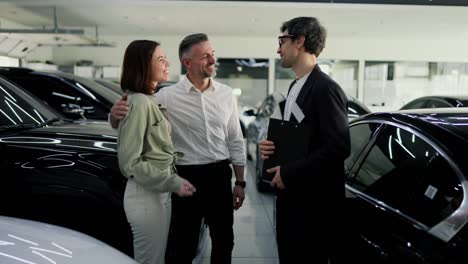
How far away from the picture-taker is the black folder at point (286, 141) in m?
1.86

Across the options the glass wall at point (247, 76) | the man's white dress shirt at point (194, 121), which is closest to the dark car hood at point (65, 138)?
the man's white dress shirt at point (194, 121)

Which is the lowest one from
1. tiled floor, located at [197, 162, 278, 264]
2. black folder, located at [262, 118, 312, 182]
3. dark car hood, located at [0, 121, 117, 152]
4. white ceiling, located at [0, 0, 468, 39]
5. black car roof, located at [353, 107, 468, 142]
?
tiled floor, located at [197, 162, 278, 264]

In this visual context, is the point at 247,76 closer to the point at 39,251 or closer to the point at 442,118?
the point at 442,118

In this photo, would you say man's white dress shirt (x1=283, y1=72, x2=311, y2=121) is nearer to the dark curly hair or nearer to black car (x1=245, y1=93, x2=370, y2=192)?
the dark curly hair

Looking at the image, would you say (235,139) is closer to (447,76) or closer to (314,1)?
(314,1)

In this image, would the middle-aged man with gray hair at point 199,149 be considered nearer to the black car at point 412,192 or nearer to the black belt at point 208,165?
the black belt at point 208,165

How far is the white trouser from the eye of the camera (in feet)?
6.09

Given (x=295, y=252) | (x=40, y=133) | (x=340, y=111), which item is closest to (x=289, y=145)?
(x=340, y=111)

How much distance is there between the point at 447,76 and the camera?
16.8 m

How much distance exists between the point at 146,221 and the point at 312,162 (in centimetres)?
75

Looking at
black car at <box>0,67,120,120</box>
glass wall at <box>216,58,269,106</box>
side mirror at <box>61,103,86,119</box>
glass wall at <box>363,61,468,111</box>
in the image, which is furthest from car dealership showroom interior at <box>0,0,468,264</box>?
glass wall at <box>363,61,468,111</box>

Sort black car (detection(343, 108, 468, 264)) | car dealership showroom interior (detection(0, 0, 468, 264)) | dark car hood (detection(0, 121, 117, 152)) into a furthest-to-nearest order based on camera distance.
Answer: dark car hood (detection(0, 121, 117, 152))
car dealership showroom interior (detection(0, 0, 468, 264))
black car (detection(343, 108, 468, 264))

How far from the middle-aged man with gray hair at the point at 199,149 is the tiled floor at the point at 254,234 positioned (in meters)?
1.23

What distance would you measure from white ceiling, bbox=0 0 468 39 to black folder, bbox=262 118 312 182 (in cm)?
651
